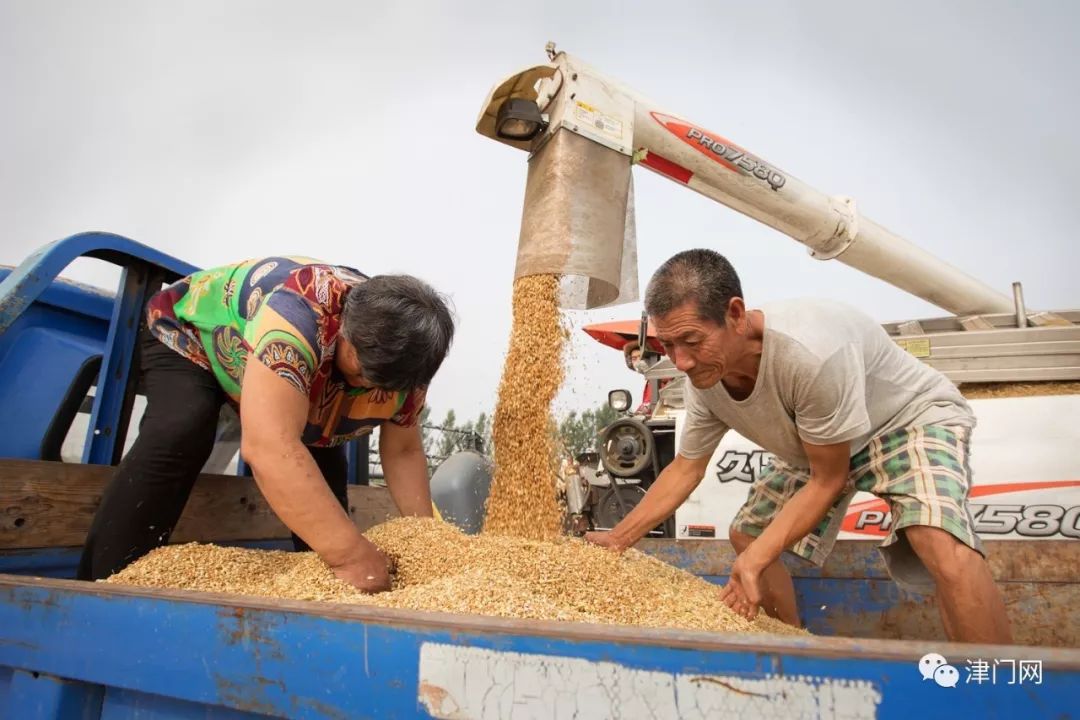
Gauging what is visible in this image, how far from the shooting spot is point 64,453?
2.43 metres

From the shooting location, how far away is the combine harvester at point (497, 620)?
83cm

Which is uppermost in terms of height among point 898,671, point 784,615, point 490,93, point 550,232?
point 490,93

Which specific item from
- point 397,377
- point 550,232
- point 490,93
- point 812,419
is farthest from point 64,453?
point 812,419

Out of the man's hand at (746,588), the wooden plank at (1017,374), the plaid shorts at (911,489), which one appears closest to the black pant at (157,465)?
the man's hand at (746,588)

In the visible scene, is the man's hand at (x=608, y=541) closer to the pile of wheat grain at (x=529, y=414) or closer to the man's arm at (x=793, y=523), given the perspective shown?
the pile of wheat grain at (x=529, y=414)

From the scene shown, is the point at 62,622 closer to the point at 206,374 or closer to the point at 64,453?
the point at 206,374

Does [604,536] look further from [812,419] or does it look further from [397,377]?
[397,377]

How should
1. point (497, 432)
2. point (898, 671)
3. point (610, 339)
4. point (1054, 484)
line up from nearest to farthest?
point (898, 671) → point (497, 432) → point (1054, 484) → point (610, 339)

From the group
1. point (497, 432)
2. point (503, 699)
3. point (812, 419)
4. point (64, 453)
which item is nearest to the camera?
point (503, 699)

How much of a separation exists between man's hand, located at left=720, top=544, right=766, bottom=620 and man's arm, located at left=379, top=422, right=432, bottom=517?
46.5 inches

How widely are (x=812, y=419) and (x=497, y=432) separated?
1.28 m

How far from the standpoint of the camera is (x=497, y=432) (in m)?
2.94

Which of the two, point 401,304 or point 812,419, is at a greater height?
point 401,304

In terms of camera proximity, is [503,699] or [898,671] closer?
[898,671]
